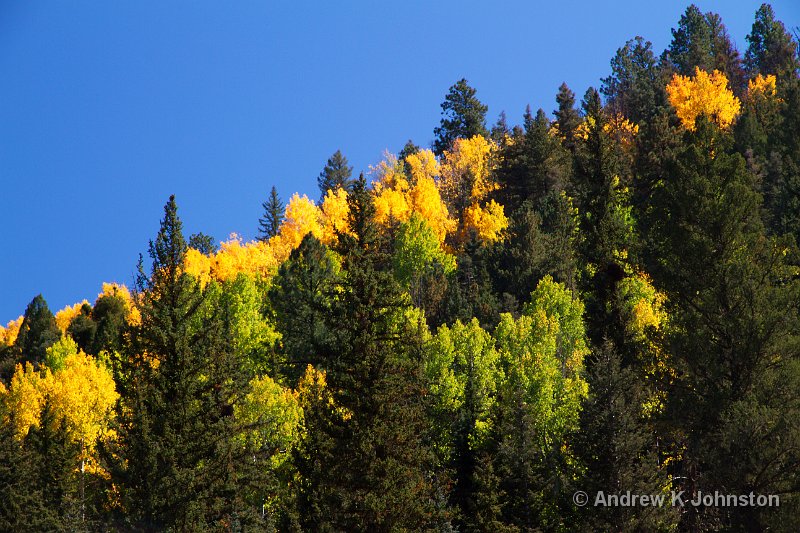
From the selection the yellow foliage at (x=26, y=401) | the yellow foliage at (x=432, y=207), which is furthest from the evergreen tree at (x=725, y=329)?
the yellow foliage at (x=432, y=207)

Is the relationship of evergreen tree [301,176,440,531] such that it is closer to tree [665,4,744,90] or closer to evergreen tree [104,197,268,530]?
evergreen tree [104,197,268,530]

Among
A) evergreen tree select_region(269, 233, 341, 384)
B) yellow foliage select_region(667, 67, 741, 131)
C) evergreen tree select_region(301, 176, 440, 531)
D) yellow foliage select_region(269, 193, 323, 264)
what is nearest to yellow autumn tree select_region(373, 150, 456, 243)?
yellow foliage select_region(269, 193, 323, 264)

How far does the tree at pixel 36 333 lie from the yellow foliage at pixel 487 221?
132ft

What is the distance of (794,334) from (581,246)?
10.1 metres

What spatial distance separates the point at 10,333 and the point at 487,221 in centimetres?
6796

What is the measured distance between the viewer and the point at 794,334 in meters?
30.4

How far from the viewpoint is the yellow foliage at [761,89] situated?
318 ft

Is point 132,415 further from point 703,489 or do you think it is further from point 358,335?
point 703,489

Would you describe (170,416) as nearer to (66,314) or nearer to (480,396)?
(480,396)

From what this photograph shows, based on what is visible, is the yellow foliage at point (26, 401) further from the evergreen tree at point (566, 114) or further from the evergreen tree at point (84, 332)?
the evergreen tree at point (566, 114)

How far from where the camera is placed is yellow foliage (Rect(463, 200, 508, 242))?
3479 inches

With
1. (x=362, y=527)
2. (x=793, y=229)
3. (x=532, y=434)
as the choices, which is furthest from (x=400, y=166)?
(x=362, y=527)

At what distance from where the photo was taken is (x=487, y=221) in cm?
9069

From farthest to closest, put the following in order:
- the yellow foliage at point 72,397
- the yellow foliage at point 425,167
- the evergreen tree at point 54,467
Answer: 1. the yellow foliage at point 425,167
2. the yellow foliage at point 72,397
3. the evergreen tree at point 54,467
